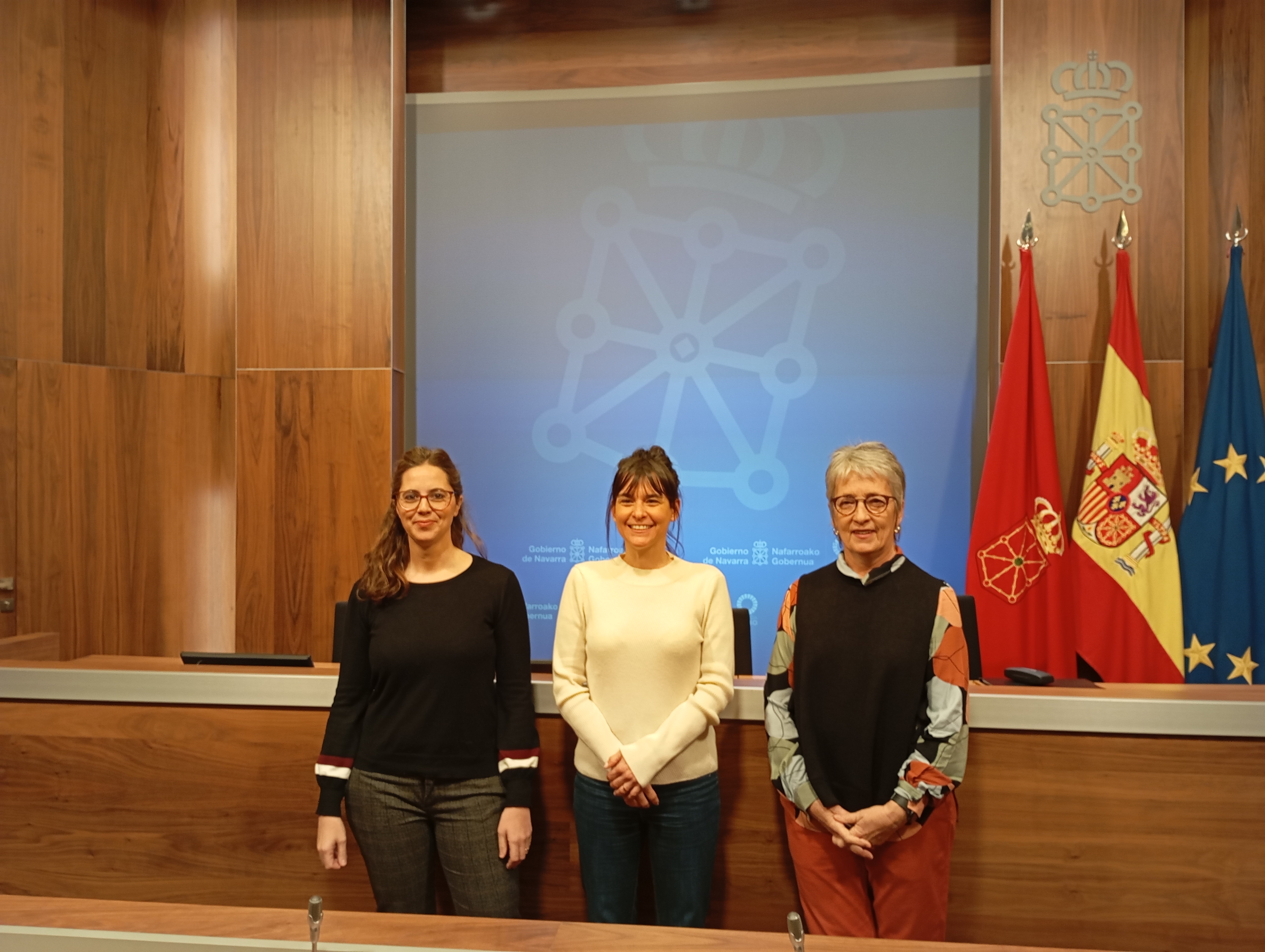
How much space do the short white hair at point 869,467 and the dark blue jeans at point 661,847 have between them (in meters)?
0.67

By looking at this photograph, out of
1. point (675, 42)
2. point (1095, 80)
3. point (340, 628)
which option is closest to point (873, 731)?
point (340, 628)

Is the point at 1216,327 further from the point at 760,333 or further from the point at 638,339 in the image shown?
the point at 638,339

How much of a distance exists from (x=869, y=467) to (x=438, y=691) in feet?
3.22

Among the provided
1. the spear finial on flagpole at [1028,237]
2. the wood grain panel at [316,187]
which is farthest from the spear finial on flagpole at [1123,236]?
the wood grain panel at [316,187]

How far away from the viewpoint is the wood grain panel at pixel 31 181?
3391mm

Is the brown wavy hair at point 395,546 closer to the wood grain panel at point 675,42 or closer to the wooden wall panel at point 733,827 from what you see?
the wooden wall panel at point 733,827

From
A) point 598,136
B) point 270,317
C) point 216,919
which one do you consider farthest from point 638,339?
point 216,919

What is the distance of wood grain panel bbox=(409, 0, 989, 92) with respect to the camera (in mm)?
3844

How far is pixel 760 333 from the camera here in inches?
153

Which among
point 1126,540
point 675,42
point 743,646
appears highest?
point 675,42

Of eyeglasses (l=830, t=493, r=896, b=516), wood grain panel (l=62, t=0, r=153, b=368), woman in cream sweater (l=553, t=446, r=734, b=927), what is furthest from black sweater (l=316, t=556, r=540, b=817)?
wood grain panel (l=62, t=0, r=153, b=368)

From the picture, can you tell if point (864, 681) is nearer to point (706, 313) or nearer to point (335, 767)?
point (335, 767)

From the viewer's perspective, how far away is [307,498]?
3.87m

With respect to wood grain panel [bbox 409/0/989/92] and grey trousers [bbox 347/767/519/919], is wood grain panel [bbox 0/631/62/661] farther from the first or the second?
wood grain panel [bbox 409/0/989/92]
